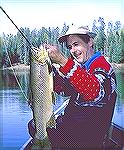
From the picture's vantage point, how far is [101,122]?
11086 mm

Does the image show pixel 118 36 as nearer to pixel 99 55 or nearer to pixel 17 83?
pixel 99 55

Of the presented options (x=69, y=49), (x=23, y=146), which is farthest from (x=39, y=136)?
(x=69, y=49)

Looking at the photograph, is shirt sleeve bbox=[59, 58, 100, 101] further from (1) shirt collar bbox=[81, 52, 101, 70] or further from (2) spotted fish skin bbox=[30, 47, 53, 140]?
(2) spotted fish skin bbox=[30, 47, 53, 140]

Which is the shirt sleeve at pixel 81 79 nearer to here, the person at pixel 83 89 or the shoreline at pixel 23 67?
the person at pixel 83 89

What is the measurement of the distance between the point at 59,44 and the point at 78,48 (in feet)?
0.61

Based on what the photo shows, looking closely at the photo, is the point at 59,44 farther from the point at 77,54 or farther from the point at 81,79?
the point at 81,79

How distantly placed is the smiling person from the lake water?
0.08m

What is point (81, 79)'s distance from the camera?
11.0 m

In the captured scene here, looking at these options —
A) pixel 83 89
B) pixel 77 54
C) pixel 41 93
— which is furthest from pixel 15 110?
pixel 77 54

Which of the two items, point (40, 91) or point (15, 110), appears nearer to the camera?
point (40, 91)

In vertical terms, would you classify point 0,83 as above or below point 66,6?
below

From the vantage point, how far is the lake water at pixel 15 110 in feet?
36.3

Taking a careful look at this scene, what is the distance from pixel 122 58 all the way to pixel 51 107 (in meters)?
0.83

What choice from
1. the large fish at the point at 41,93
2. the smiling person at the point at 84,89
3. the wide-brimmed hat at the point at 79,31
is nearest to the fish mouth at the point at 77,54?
the smiling person at the point at 84,89
